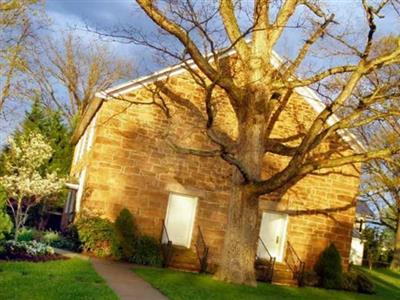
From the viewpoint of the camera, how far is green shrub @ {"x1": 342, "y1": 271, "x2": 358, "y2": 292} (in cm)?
2017

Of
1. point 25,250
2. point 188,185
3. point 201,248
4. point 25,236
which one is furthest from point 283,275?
point 25,250

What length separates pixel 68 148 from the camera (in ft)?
100

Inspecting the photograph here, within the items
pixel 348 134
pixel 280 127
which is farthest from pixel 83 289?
pixel 348 134

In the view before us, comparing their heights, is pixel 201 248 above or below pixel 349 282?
above

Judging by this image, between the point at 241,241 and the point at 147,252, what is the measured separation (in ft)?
14.2

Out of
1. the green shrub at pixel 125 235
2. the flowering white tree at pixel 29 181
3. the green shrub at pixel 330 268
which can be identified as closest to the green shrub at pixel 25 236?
the flowering white tree at pixel 29 181

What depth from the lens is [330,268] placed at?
2022 cm

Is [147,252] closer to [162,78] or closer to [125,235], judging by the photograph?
[125,235]

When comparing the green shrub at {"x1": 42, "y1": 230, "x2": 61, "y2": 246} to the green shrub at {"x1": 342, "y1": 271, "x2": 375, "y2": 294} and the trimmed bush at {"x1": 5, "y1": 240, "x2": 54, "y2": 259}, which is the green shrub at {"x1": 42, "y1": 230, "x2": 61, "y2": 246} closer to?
the trimmed bush at {"x1": 5, "y1": 240, "x2": 54, "y2": 259}

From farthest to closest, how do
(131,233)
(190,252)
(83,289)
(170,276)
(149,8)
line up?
1. (190,252)
2. (131,233)
3. (170,276)
4. (149,8)
5. (83,289)

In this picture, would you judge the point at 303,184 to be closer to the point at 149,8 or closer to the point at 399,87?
the point at 399,87

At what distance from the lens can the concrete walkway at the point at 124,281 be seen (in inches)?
433

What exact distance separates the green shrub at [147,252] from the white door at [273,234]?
447 cm

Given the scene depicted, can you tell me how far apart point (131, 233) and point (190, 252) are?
2357 mm
